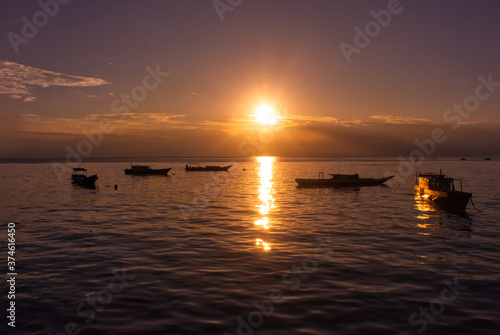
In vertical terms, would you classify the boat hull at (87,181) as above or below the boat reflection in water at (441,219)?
above

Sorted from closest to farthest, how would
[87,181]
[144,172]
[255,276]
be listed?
[255,276] → [87,181] → [144,172]

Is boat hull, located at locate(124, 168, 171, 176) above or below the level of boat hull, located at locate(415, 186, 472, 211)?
above

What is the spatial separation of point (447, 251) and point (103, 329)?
17190mm

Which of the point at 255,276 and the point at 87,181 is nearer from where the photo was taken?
the point at 255,276

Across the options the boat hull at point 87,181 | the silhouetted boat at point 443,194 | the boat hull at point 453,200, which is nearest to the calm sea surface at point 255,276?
the boat hull at point 453,200

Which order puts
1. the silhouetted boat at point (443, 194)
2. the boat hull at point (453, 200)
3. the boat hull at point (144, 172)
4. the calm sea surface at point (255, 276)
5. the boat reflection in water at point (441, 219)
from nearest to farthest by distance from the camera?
the calm sea surface at point (255, 276) < the boat reflection in water at point (441, 219) < the boat hull at point (453, 200) < the silhouetted boat at point (443, 194) < the boat hull at point (144, 172)

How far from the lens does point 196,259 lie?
16.6 meters

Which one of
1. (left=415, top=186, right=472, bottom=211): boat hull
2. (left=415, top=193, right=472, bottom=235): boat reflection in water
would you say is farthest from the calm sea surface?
(left=415, top=186, right=472, bottom=211): boat hull

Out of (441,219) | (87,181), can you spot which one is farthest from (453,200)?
(87,181)

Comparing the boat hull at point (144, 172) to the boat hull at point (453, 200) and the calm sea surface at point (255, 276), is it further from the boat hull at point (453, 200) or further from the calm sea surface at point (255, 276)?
the boat hull at point (453, 200)

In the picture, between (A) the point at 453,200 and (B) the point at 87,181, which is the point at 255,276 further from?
(B) the point at 87,181

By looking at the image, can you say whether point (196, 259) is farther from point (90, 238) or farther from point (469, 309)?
point (469, 309)

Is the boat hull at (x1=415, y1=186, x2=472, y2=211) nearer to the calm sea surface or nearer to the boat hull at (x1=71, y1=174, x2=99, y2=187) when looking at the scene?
the calm sea surface

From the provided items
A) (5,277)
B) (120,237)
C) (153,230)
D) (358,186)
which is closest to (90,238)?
(120,237)
